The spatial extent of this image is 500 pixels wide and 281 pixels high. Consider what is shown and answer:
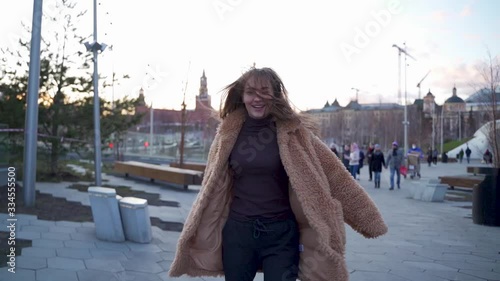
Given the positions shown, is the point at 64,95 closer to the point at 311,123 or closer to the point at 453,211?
the point at 453,211

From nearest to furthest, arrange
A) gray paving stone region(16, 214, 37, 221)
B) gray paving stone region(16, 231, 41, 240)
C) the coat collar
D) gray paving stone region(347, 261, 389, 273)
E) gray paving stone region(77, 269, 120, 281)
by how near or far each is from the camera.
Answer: the coat collar
gray paving stone region(77, 269, 120, 281)
gray paving stone region(347, 261, 389, 273)
gray paving stone region(16, 231, 41, 240)
gray paving stone region(16, 214, 37, 221)

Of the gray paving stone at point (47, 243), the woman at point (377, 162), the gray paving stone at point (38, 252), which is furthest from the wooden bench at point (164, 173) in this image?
the gray paving stone at point (38, 252)

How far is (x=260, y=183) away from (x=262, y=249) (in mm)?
369

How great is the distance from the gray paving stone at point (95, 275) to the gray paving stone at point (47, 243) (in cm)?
121

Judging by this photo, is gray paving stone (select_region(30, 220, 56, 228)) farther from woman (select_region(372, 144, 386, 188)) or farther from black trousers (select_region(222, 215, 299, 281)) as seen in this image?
woman (select_region(372, 144, 386, 188))

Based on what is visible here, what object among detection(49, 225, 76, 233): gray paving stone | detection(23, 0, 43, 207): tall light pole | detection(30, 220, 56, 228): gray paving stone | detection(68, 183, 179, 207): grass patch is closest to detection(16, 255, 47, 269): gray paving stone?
detection(49, 225, 76, 233): gray paving stone

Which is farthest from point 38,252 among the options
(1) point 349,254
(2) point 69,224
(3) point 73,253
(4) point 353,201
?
(4) point 353,201

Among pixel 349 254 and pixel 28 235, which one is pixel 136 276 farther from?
pixel 349 254

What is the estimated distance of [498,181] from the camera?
913cm

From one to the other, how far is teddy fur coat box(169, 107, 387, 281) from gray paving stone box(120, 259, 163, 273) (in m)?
2.68

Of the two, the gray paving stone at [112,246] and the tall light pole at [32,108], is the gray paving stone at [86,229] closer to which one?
the gray paving stone at [112,246]

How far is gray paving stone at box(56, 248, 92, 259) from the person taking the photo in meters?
5.59

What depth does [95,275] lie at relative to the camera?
192 inches

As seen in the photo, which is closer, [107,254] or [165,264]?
[165,264]
